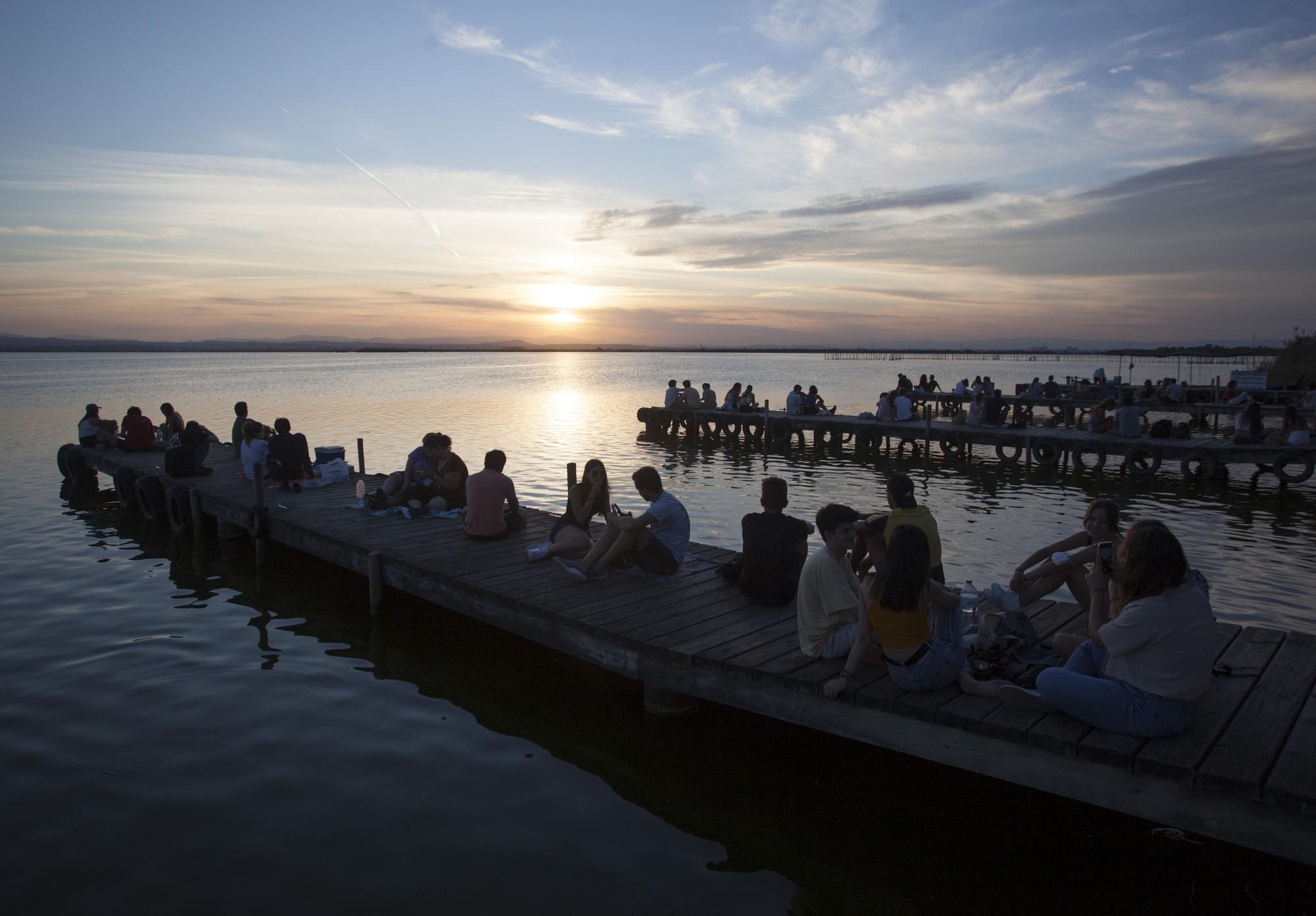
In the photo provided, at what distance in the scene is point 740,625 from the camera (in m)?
6.90

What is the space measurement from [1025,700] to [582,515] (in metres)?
5.42

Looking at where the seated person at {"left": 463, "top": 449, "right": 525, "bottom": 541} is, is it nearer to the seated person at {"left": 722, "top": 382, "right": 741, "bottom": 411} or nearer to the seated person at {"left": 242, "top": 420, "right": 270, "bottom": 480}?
the seated person at {"left": 242, "top": 420, "right": 270, "bottom": 480}

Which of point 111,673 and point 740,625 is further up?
point 740,625

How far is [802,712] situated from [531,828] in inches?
84.9

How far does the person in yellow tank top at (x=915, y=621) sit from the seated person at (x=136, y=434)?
20.3 meters

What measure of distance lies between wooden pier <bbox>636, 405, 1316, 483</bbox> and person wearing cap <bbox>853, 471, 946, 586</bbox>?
754 inches

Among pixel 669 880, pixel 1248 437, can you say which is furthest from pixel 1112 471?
pixel 669 880

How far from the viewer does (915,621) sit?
5.21 meters

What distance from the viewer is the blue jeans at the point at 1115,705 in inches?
178

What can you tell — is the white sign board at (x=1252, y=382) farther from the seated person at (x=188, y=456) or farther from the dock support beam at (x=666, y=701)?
the seated person at (x=188, y=456)

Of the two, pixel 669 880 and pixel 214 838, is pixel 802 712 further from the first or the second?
pixel 214 838

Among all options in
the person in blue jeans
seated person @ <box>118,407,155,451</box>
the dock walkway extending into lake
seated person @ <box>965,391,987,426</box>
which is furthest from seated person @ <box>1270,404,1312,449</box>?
seated person @ <box>118,407,155,451</box>

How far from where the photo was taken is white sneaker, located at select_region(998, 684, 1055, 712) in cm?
495

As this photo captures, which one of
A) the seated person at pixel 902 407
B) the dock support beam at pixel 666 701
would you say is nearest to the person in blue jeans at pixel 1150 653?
the dock support beam at pixel 666 701
